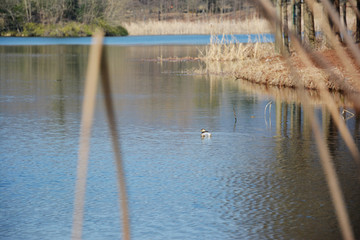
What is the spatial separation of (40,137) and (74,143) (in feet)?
2.89

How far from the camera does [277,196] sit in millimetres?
7141

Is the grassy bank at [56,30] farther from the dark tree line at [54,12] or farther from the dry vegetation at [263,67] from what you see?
the dry vegetation at [263,67]

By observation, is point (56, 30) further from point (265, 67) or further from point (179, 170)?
point (179, 170)

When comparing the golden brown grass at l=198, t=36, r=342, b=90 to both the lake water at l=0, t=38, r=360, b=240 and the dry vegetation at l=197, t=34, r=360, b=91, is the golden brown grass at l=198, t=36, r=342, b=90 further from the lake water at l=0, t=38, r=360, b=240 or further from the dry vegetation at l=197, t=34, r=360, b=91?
the lake water at l=0, t=38, r=360, b=240

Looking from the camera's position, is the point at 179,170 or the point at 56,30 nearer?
the point at 179,170

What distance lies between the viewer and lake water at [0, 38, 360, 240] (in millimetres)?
6035

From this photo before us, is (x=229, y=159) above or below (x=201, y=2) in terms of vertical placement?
below

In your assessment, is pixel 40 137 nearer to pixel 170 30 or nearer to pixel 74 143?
pixel 74 143

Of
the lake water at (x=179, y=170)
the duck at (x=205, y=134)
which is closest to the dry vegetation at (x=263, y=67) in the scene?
the lake water at (x=179, y=170)

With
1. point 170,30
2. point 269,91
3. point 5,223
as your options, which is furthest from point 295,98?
point 170,30

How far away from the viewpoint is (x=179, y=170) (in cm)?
856

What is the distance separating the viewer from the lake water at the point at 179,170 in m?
6.04

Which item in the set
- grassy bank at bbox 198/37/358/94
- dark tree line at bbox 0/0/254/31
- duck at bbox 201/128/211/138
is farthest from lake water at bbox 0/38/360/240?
dark tree line at bbox 0/0/254/31

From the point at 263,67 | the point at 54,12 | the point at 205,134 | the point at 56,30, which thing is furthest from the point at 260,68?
the point at 54,12
